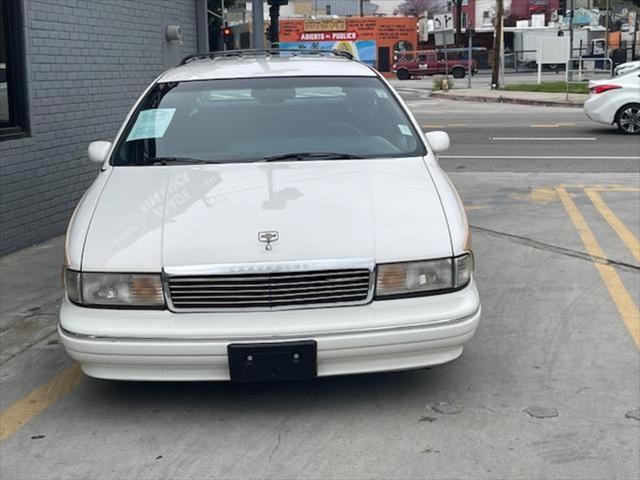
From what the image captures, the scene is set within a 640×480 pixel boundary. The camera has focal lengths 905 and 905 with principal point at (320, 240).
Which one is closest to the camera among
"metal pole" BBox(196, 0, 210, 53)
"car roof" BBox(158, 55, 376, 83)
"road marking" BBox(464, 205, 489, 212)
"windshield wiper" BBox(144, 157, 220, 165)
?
"windshield wiper" BBox(144, 157, 220, 165)

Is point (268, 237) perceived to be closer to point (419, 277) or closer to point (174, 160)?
point (419, 277)

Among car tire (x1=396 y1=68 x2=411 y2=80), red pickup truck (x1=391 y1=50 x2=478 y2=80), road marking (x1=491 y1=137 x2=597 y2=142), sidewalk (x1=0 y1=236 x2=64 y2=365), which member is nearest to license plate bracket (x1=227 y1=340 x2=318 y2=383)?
sidewalk (x1=0 y1=236 x2=64 y2=365)

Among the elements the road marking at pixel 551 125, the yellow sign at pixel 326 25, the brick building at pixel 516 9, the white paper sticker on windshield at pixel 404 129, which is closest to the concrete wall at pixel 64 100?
the white paper sticker on windshield at pixel 404 129

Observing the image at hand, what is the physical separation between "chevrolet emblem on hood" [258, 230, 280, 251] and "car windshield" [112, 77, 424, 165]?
3.29ft

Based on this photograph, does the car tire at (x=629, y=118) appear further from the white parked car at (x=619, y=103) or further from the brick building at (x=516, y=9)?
the brick building at (x=516, y=9)

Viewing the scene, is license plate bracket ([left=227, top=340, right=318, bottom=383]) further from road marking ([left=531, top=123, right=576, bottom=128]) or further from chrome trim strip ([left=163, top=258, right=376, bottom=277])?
road marking ([left=531, top=123, right=576, bottom=128])

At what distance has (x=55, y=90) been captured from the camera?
28.2 ft

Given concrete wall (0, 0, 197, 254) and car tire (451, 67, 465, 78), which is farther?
car tire (451, 67, 465, 78)

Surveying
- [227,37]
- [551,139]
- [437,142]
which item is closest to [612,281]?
[437,142]

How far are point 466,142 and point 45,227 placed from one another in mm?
10165

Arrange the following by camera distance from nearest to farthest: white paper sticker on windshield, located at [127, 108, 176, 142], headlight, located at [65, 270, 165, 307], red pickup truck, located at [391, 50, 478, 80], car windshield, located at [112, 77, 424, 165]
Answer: headlight, located at [65, 270, 165, 307], car windshield, located at [112, 77, 424, 165], white paper sticker on windshield, located at [127, 108, 176, 142], red pickup truck, located at [391, 50, 478, 80]

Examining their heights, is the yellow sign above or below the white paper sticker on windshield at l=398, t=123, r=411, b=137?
above

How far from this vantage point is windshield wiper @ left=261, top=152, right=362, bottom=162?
16.6 ft

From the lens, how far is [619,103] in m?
A: 17.3
